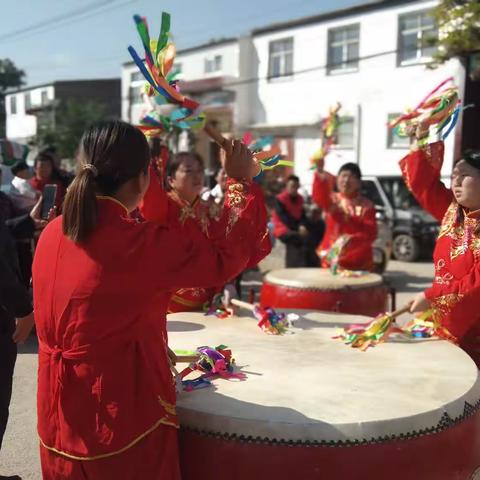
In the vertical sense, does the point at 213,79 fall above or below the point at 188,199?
above

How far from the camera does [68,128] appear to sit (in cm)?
2373

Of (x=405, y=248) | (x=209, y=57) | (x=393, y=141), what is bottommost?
(x=405, y=248)

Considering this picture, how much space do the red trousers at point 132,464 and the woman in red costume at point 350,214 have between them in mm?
3353

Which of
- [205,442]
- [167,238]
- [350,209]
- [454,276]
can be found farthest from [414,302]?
[350,209]

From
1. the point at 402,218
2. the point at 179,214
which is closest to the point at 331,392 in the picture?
the point at 179,214

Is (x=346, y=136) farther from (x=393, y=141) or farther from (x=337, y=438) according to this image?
(x=337, y=438)

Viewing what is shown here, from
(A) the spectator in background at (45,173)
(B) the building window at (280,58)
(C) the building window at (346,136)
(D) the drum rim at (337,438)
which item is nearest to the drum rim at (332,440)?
(D) the drum rim at (337,438)

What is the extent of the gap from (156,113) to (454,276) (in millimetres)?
1619

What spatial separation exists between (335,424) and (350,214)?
330 cm

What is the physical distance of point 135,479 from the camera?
141cm

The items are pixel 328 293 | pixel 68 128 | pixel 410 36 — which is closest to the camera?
pixel 328 293

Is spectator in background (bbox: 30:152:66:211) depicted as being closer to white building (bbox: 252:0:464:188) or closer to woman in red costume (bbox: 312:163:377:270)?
woman in red costume (bbox: 312:163:377:270)

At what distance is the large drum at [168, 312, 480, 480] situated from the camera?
1572mm

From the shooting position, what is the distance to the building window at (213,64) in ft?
68.4
